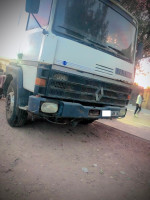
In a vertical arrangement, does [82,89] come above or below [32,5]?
below

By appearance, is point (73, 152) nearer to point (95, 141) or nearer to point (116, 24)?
point (95, 141)

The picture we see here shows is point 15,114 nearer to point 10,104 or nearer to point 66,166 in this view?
point 10,104

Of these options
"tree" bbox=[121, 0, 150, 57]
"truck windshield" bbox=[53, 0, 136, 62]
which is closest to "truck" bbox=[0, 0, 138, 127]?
"truck windshield" bbox=[53, 0, 136, 62]

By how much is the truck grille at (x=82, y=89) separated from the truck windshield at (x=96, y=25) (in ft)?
2.32

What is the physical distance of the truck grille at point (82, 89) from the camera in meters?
2.76

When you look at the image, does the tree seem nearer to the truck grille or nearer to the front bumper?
the truck grille

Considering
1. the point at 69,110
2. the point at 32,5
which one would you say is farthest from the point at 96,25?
the point at 69,110

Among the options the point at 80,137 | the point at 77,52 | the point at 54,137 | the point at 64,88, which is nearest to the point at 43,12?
the point at 77,52

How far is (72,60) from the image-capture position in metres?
2.86

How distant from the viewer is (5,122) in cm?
396

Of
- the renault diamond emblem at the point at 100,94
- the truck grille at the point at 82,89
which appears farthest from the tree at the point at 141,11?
the renault diamond emblem at the point at 100,94

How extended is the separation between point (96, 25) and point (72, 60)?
90 centimetres

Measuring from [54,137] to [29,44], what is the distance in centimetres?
206

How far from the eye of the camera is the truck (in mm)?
2686
